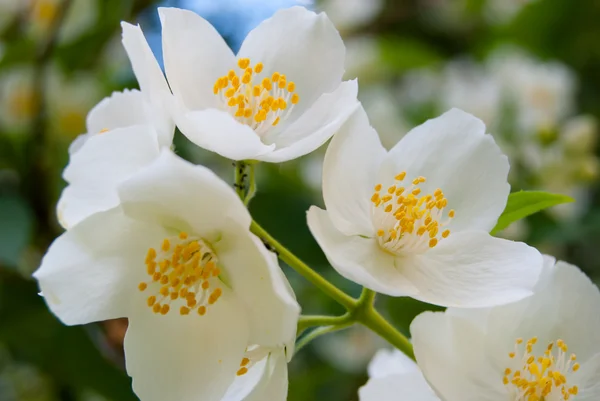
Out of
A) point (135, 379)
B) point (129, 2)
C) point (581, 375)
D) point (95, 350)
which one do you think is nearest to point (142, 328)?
point (135, 379)

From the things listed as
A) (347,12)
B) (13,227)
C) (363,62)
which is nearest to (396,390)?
(13,227)

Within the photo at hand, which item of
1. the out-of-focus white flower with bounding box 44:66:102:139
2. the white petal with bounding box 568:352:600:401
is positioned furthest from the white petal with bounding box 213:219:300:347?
the out-of-focus white flower with bounding box 44:66:102:139

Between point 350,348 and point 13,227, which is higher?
point 13,227

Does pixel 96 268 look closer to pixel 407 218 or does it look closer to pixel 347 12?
pixel 407 218

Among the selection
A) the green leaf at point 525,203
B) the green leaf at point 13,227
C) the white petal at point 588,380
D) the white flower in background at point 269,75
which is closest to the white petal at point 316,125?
the white flower in background at point 269,75

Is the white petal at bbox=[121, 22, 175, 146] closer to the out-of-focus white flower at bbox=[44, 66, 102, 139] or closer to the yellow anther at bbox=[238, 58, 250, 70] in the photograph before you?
the yellow anther at bbox=[238, 58, 250, 70]

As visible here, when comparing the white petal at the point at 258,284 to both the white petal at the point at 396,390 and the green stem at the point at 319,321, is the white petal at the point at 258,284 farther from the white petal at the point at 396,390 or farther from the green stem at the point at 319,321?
the white petal at the point at 396,390

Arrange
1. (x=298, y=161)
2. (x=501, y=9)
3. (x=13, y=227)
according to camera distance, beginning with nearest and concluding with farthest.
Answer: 1. (x=13, y=227)
2. (x=298, y=161)
3. (x=501, y=9)

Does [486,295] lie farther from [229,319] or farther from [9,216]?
[9,216]
